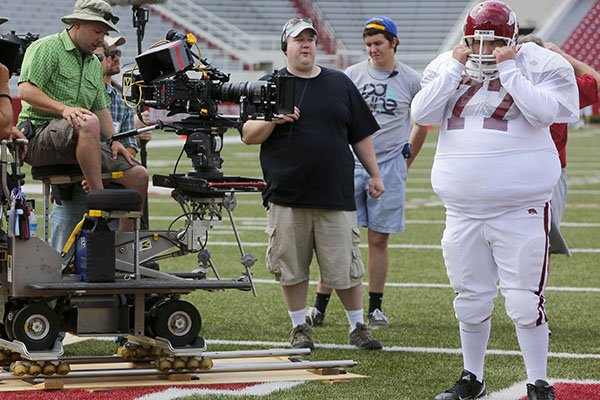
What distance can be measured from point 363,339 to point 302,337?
1.21 feet

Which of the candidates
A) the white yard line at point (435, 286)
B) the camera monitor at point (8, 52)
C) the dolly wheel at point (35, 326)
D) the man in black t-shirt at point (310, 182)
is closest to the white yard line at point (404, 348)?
the man in black t-shirt at point (310, 182)

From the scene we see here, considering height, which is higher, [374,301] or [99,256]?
[99,256]

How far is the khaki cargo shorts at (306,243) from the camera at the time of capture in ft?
24.0

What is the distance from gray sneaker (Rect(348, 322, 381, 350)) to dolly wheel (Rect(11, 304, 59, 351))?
1891 millimetres

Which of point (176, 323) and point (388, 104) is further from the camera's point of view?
point (388, 104)

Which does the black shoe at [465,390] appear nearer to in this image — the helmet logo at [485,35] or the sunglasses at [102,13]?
the helmet logo at [485,35]

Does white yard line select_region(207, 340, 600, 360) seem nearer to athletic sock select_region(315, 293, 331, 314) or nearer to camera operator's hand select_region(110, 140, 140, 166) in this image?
athletic sock select_region(315, 293, 331, 314)

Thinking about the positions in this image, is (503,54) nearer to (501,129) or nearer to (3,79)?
(501,129)

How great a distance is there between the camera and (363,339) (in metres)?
7.32

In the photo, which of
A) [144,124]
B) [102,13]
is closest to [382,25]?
[144,124]

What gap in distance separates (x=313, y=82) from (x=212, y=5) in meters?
42.7

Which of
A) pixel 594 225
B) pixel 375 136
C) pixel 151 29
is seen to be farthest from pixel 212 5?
pixel 375 136

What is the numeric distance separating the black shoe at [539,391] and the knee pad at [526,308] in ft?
0.84

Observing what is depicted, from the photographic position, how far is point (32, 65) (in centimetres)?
655
